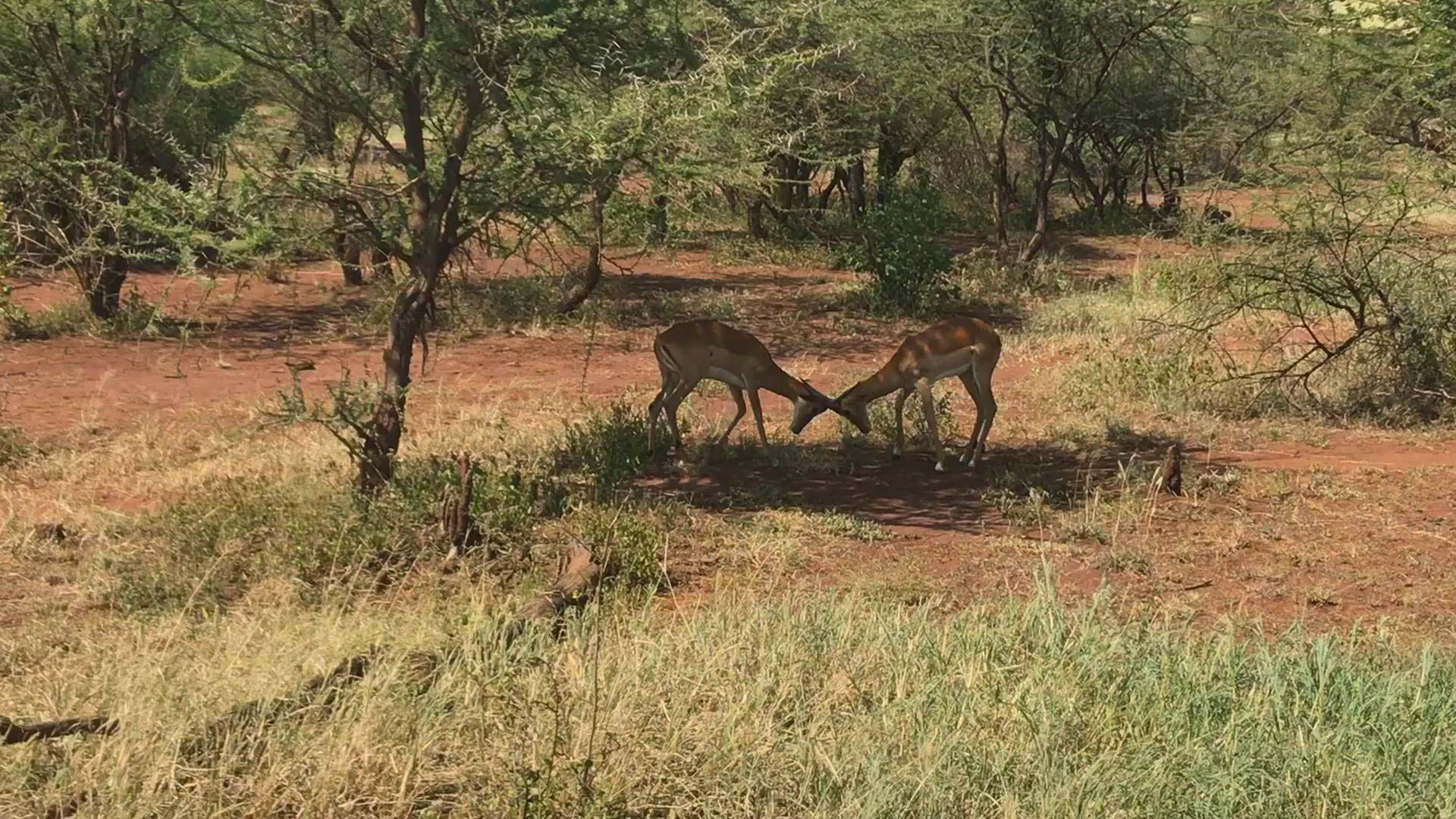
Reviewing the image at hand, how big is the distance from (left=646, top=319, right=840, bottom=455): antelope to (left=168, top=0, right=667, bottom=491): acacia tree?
1.99m

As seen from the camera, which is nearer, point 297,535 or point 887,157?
point 297,535

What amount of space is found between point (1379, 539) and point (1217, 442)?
2.34 metres

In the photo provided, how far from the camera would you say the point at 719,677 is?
13.7ft

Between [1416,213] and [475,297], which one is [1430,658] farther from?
[475,297]

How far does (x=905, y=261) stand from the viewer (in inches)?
632

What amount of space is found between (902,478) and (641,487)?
1821mm

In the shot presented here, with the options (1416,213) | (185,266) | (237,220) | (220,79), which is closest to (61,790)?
(185,266)

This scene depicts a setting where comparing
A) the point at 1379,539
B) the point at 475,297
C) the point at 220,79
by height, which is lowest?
the point at 1379,539

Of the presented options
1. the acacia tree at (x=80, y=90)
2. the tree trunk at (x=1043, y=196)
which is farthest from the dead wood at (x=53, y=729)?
the tree trunk at (x=1043, y=196)

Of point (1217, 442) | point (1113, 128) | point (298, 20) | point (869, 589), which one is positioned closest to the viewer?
point (869, 589)

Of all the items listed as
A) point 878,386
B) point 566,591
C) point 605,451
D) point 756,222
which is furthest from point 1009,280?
point 566,591

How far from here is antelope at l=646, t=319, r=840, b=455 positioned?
31.2 ft

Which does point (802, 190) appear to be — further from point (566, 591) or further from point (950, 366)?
point (566, 591)

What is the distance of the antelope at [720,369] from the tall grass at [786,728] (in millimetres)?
4956
